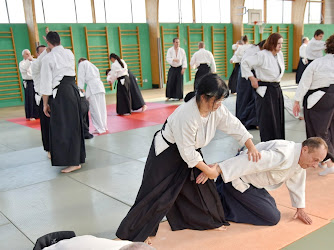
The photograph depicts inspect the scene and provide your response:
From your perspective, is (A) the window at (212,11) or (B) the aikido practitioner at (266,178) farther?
(A) the window at (212,11)

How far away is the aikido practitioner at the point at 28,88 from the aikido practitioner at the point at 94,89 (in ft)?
5.39

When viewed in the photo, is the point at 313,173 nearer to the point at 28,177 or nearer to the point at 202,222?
the point at 202,222

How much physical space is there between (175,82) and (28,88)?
3.80m

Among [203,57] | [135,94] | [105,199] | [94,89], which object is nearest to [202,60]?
[203,57]

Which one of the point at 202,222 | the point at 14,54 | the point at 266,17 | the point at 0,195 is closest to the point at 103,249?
the point at 202,222

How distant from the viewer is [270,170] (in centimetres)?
249

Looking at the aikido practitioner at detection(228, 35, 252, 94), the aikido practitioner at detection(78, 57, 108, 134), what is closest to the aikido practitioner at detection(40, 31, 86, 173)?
the aikido practitioner at detection(78, 57, 108, 134)

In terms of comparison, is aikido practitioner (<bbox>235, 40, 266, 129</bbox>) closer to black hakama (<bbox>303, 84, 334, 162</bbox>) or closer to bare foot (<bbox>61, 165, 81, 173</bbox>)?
black hakama (<bbox>303, 84, 334, 162</bbox>)

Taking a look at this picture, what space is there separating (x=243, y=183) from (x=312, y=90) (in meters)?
1.65

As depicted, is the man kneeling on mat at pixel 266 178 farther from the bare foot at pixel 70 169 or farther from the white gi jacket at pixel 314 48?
the white gi jacket at pixel 314 48

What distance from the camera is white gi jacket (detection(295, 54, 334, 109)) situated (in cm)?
348

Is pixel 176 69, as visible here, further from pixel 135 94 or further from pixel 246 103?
pixel 246 103

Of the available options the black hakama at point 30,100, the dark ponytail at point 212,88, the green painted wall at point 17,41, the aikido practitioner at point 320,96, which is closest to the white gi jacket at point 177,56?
the black hakama at point 30,100

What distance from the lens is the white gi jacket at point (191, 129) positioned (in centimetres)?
220
